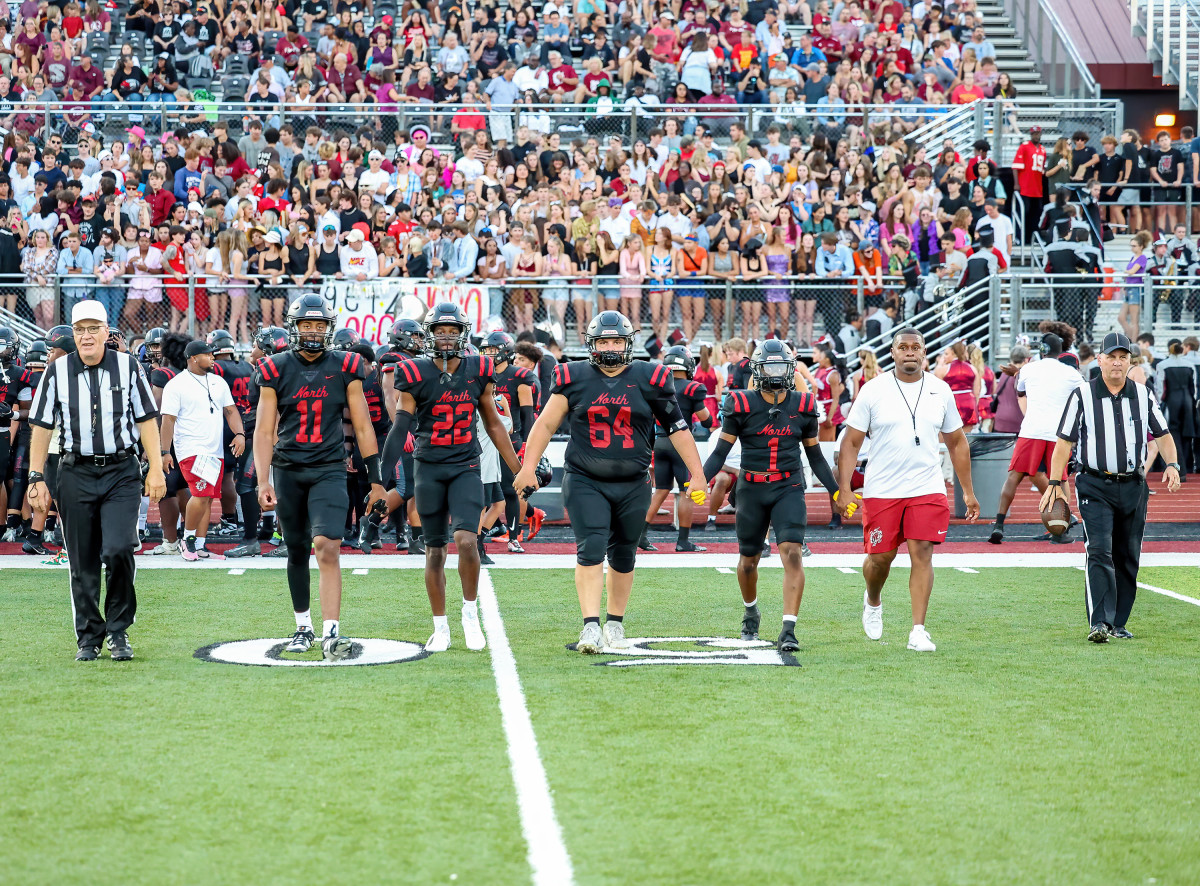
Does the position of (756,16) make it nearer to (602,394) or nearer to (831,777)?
(602,394)

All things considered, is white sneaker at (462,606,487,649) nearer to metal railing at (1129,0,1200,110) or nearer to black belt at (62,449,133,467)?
black belt at (62,449,133,467)

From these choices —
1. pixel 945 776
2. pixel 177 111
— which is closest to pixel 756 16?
pixel 177 111

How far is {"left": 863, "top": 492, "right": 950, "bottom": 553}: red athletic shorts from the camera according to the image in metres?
7.48

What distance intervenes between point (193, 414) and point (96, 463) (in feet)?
14.7

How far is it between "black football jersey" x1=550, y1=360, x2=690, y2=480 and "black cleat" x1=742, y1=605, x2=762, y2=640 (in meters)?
1.15

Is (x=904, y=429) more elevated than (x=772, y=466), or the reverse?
(x=904, y=429)

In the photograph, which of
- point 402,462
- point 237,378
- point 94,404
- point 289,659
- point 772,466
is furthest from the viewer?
point 237,378

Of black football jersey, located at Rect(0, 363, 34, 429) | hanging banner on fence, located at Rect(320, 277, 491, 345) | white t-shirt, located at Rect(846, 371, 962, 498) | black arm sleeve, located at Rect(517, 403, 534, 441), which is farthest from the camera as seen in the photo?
hanging banner on fence, located at Rect(320, 277, 491, 345)

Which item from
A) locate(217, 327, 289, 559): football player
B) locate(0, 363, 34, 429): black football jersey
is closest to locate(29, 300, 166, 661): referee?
locate(217, 327, 289, 559): football player

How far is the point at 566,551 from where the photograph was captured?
12289mm

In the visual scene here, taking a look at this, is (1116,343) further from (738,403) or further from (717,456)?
(717,456)

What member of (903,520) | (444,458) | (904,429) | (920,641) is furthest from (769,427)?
(444,458)

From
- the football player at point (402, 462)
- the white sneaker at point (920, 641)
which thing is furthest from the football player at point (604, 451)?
the football player at point (402, 462)

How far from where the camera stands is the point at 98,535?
709 cm
